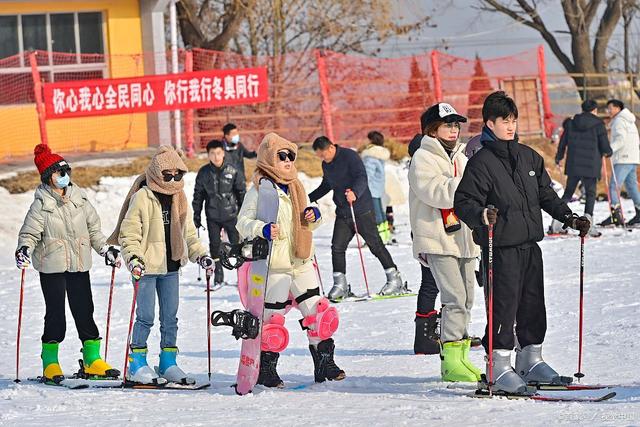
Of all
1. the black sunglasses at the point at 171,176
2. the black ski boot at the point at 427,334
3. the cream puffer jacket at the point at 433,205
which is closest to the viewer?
the cream puffer jacket at the point at 433,205

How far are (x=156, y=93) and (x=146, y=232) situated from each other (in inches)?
524

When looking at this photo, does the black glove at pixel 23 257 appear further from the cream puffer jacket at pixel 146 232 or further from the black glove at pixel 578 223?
the black glove at pixel 578 223

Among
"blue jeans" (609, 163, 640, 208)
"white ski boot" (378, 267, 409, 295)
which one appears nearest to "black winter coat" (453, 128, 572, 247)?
"white ski boot" (378, 267, 409, 295)

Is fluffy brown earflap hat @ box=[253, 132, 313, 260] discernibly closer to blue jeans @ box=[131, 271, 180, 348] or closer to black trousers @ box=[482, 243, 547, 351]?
blue jeans @ box=[131, 271, 180, 348]

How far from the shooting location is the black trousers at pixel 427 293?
887 centimetres

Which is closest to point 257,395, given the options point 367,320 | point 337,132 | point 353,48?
point 367,320

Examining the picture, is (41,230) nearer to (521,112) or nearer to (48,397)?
(48,397)

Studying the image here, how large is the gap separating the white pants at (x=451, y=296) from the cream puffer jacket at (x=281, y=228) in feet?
2.61

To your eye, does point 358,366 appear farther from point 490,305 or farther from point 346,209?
point 346,209

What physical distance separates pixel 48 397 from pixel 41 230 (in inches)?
48.8

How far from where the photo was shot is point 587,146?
16.3 meters

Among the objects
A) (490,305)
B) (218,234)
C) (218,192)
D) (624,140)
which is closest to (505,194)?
(490,305)

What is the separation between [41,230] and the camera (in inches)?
350

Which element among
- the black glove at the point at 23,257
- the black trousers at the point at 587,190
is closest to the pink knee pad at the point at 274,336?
the black glove at the point at 23,257
